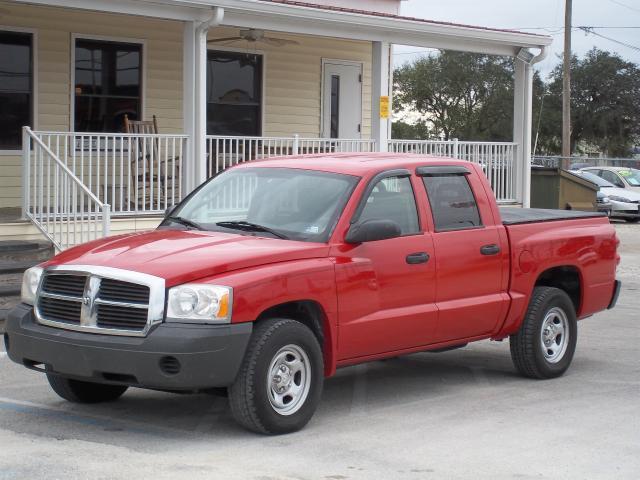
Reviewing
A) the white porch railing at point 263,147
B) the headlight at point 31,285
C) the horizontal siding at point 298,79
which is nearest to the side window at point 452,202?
the headlight at point 31,285

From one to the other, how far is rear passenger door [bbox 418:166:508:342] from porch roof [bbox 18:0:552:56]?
658 centimetres

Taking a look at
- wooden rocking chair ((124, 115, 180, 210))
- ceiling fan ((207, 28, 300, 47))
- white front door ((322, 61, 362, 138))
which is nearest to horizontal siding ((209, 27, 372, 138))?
white front door ((322, 61, 362, 138))

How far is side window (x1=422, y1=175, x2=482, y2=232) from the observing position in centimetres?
824

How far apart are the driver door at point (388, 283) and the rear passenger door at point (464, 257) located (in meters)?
0.15

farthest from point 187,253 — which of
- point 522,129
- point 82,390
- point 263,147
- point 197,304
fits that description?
point 522,129

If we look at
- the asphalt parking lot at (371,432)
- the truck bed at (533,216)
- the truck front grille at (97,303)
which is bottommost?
the asphalt parking lot at (371,432)

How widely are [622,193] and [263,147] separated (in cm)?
1841

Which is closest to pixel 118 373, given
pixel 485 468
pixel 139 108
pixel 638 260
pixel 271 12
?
pixel 485 468

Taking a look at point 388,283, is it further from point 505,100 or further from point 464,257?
point 505,100

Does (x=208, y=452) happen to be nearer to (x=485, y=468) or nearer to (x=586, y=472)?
(x=485, y=468)

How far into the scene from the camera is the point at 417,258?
25.7 ft

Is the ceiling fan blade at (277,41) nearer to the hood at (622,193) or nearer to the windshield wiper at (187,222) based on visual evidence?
the windshield wiper at (187,222)

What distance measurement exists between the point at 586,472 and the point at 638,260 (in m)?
14.5

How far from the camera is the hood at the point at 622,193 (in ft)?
103
